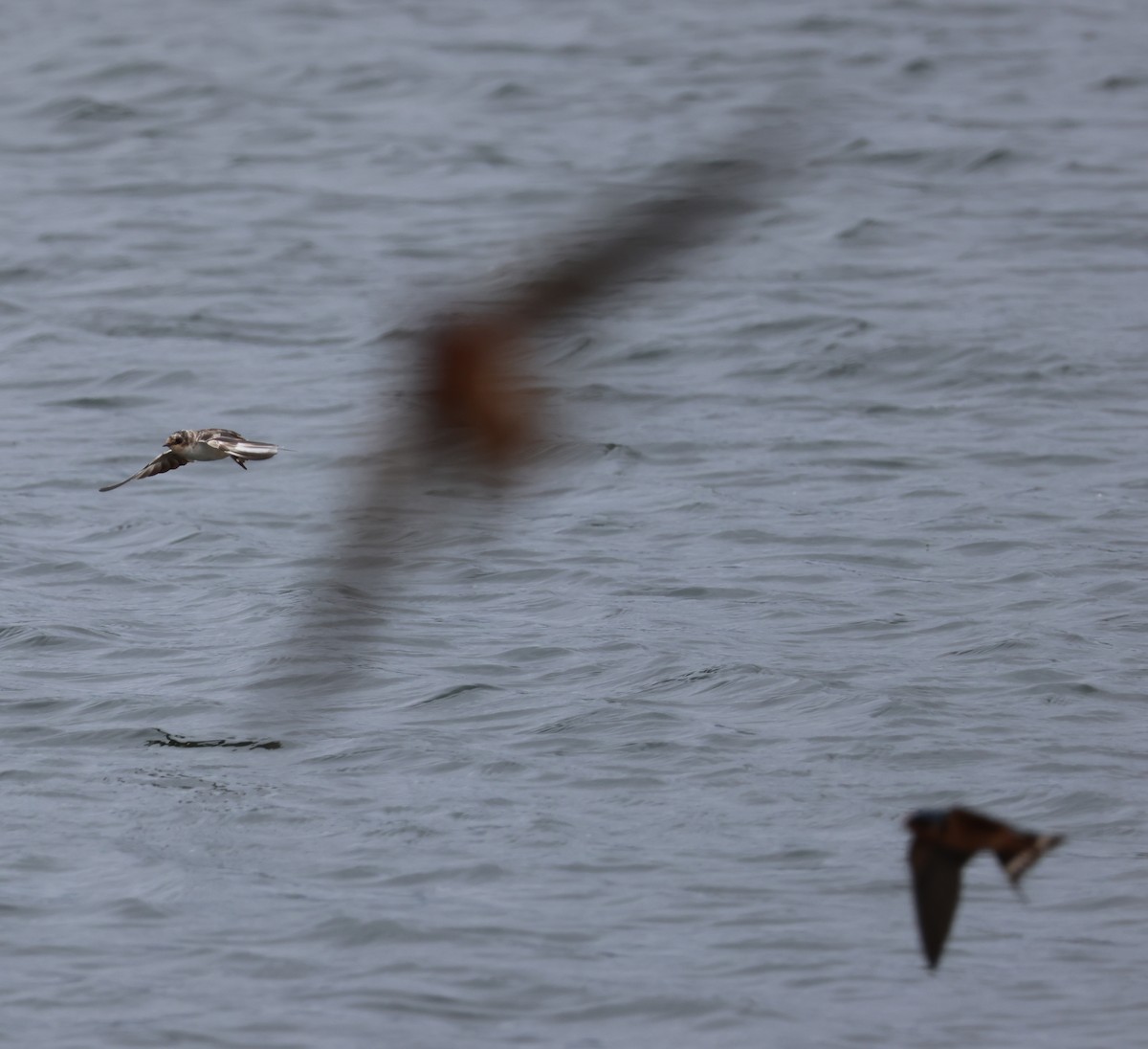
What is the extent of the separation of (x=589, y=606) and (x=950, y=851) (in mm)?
5757

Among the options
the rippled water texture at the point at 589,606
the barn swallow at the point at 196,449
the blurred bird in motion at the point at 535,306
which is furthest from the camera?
the barn swallow at the point at 196,449

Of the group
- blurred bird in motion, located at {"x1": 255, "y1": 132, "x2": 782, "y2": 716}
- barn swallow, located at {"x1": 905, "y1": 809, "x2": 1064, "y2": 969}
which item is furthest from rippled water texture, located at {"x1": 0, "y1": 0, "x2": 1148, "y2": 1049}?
barn swallow, located at {"x1": 905, "y1": 809, "x2": 1064, "y2": 969}

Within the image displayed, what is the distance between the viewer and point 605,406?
1311cm

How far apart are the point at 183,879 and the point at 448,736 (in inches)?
57.8

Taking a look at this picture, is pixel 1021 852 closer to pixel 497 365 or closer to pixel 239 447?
pixel 497 365

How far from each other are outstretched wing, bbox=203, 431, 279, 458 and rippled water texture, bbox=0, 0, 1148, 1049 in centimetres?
39

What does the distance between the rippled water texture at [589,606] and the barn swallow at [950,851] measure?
1046 mm

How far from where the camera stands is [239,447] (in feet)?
23.0

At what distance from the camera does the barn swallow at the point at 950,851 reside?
3.95 m

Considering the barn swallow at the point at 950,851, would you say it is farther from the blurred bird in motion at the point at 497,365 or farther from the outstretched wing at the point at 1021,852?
the blurred bird in motion at the point at 497,365

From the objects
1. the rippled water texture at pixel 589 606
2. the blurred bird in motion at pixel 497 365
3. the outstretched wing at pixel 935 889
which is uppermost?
the blurred bird in motion at pixel 497 365

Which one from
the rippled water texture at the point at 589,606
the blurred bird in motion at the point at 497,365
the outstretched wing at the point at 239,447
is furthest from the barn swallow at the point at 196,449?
the blurred bird in motion at the point at 497,365

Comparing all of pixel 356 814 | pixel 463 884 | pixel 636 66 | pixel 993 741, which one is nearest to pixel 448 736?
pixel 356 814

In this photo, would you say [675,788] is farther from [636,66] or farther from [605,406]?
Result: [636,66]
